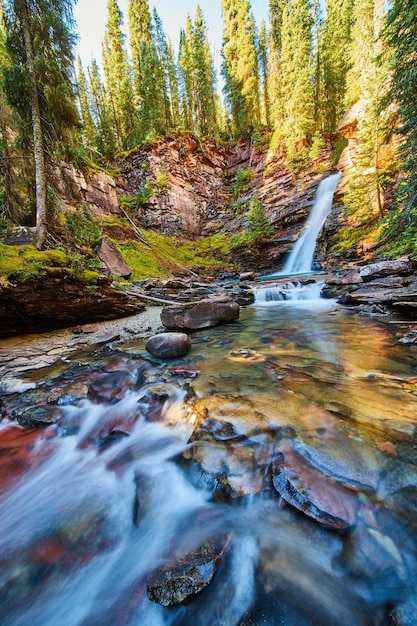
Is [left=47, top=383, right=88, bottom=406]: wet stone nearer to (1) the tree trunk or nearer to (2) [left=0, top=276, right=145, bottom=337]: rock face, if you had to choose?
(2) [left=0, top=276, right=145, bottom=337]: rock face

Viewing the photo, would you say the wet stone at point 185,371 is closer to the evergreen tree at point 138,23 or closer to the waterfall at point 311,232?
the waterfall at point 311,232

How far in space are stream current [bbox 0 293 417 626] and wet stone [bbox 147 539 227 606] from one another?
0.15ft

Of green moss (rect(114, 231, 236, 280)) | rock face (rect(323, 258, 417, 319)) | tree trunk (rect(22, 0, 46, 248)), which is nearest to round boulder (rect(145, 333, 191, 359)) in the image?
tree trunk (rect(22, 0, 46, 248))

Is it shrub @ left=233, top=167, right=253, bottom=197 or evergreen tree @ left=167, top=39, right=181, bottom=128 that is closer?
shrub @ left=233, top=167, right=253, bottom=197

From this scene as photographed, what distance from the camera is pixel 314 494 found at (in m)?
1.89

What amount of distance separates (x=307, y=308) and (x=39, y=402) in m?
8.35

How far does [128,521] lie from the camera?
2.21 m

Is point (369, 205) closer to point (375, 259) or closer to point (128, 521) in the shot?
point (375, 259)

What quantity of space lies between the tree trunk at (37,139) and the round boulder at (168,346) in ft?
14.1

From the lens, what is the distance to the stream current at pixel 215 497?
152 cm

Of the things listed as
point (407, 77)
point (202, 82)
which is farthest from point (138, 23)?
point (407, 77)

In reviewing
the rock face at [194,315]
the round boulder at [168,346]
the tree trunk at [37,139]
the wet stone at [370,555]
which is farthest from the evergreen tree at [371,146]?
the wet stone at [370,555]

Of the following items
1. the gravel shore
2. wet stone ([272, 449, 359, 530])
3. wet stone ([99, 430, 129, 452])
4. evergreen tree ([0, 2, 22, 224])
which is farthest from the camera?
evergreen tree ([0, 2, 22, 224])

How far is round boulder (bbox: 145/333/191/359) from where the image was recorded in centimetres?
514
